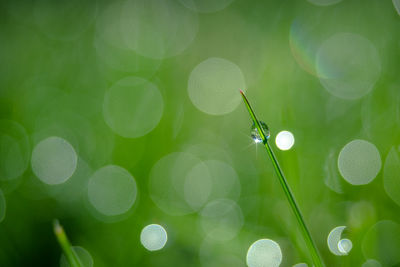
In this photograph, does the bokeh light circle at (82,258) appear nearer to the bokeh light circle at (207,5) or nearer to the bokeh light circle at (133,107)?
the bokeh light circle at (133,107)

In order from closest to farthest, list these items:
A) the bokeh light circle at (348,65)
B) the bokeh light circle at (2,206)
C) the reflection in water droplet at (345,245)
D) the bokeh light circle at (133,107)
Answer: the reflection in water droplet at (345,245)
the bokeh light circle at (2,206)
the bokeh light circle at (348,65)
the bokeh light circle at (133,107)

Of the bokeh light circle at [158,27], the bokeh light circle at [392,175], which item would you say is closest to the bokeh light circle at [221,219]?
the bokeh light circle at [392,175]

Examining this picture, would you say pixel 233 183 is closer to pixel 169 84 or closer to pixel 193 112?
pixel 193 112

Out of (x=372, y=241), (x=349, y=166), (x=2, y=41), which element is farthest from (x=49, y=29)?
(x=372, y=241)

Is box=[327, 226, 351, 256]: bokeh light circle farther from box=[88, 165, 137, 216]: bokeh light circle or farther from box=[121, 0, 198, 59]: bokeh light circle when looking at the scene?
box=[121, 0, 198, 59]: bokeh light circle

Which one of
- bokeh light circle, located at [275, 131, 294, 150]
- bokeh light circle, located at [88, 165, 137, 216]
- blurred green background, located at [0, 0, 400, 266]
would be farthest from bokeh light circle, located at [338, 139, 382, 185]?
bokeh light circle, located at [88, 165, 137, 216]

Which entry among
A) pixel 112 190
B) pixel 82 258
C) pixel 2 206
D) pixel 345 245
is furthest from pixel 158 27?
pixel 345 245

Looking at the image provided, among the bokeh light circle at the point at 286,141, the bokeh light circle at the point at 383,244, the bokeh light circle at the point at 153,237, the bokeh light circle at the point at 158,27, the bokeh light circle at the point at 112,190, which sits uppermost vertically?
the bokeh light circle at the point at 158,27
